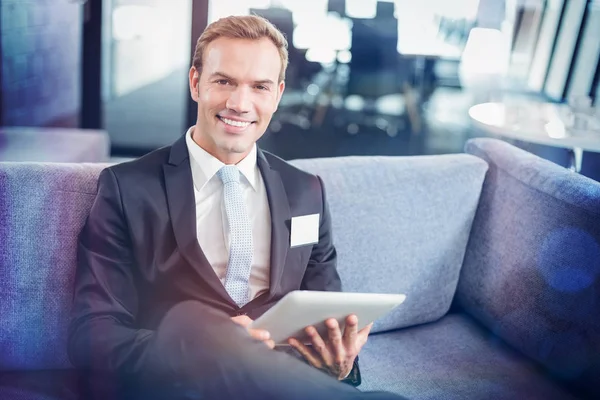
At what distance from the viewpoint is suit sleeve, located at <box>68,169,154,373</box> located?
139 cm

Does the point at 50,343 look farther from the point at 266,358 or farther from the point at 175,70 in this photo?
the point at 175,70

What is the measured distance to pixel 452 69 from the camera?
6.08m

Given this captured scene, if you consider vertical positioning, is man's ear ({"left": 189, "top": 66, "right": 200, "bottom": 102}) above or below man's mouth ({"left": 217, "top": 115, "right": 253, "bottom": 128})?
above

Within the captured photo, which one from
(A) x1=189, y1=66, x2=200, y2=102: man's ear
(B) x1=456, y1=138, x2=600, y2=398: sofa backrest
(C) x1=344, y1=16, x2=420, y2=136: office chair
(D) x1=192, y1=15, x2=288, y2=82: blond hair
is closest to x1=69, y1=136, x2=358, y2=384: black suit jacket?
(A) x1=189, y1=66, x2=200, y2=102: man's ear

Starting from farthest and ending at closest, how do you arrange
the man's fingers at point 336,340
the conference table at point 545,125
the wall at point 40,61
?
the wall at point 40,61, the conference table at point 545,125, the man's fingers at point 336,340

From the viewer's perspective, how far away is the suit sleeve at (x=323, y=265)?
→ 172 centimetres

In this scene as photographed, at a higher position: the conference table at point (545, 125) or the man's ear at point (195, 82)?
the man's ear at point (195, 82)

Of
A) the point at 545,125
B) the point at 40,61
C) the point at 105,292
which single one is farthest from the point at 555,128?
the point at 40,61

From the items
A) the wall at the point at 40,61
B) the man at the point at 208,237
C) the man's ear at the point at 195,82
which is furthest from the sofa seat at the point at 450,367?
the wall at the point at 40,61

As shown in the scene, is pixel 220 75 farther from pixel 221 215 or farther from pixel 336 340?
pixel 336 340

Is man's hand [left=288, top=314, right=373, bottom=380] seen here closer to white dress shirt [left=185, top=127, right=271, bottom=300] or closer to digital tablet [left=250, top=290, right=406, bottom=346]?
digital tablet [left=250, top=290, right=406, bottom=346]

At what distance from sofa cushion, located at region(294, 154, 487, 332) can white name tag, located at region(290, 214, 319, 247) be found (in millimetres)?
261

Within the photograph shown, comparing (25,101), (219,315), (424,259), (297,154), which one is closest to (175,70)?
(297,154)

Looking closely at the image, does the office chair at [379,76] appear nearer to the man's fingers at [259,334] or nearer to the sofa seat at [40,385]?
the sofa seat at [40,385]
